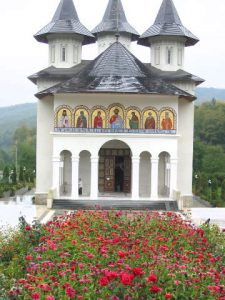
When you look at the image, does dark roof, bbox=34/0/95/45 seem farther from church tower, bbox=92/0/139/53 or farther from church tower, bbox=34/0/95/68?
church tower, bbox=92/0/139/53

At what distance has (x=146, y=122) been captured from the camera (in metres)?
26.8

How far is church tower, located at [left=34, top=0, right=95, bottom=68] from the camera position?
3039 centimetres

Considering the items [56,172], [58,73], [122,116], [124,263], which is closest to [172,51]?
[122,116]

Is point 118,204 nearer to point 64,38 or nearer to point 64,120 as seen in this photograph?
point 64,120

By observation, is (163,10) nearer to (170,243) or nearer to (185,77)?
(185,77)

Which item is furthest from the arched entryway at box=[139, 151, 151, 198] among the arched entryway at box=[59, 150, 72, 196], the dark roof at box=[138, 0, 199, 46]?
the dark roof at box=[138, 0, 199, 46]

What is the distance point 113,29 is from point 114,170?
895 centimetres

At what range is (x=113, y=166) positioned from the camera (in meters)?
29.0

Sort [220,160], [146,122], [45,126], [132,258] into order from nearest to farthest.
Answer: [132,258], [146,122], [45,126], [220,160]

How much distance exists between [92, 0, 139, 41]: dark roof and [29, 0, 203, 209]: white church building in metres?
0.07

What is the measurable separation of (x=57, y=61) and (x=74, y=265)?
2357cm

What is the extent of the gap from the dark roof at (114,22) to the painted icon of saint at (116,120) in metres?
7.95

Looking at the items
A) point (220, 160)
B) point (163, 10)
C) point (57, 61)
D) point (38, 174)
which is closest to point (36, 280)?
point (38, 174)

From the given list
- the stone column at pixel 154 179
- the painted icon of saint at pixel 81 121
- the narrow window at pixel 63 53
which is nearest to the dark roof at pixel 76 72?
the narrow window at pixel 63 53
